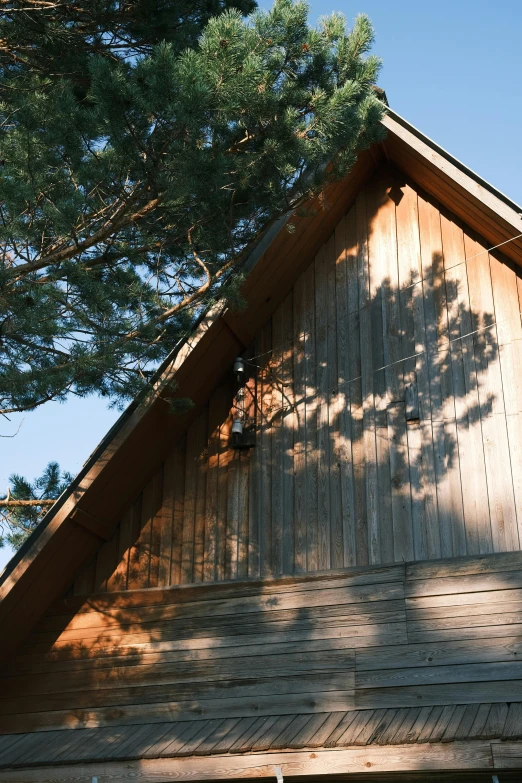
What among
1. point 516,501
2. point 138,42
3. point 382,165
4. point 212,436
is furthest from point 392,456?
point 138,42

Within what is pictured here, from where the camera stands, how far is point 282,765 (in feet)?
20.7

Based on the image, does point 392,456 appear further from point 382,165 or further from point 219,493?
point 382,165

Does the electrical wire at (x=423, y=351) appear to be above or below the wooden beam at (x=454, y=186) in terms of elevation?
below

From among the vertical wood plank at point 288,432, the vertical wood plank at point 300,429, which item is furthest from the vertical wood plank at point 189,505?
the vertical wood plank at point 300,429

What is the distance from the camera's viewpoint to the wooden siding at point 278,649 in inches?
256

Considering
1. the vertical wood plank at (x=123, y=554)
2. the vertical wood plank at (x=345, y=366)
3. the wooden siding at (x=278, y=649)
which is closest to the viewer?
the wooden siding at (x=278, y=649)

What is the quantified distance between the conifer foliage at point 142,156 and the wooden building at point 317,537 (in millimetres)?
675

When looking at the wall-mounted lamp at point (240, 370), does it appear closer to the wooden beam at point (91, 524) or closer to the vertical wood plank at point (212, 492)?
the vertical wood plank at point (212, 492)

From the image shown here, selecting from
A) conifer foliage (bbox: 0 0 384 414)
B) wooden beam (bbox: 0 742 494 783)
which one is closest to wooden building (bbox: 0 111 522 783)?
wooden beam (bbox: 0 742 494 783)

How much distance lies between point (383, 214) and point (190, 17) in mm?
2322

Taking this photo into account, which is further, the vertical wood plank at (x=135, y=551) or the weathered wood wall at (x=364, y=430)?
the vertical wood plank at (x=135, y=551)

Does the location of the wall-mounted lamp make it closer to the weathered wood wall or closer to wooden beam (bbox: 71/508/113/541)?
the weathered wood wall

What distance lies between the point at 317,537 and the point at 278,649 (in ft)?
2.91

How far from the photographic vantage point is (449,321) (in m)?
7.77
